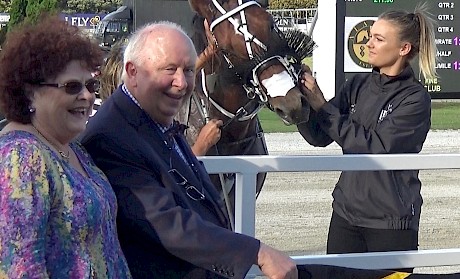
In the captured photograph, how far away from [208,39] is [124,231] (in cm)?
230

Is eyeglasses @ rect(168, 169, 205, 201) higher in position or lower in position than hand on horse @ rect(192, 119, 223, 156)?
higher

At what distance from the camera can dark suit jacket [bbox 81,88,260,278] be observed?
2.43 metres

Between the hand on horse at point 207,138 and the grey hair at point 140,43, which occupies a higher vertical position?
the grey hair at point 140,43

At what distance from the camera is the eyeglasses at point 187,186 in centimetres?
258

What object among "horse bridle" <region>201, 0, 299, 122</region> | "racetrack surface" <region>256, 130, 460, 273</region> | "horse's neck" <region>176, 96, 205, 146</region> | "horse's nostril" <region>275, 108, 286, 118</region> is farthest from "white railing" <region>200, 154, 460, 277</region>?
"racetrack surface" <region>256, 130, 460, 273</region>

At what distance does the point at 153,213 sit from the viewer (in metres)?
2.43

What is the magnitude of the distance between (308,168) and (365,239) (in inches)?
18.1

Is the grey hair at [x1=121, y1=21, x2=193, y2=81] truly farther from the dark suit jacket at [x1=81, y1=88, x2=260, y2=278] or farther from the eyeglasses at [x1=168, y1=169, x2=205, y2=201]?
the eyeglasses at [x1=168, y1=169, x2=205, y2=201]

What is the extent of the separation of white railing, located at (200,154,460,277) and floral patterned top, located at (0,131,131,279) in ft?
5.74

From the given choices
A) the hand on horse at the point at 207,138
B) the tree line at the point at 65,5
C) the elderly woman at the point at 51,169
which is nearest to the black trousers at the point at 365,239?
the hand on horse at the point at 207,138

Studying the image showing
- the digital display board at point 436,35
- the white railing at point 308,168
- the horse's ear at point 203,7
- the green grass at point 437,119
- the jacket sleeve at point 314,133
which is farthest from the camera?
the digital display board at point 436,35

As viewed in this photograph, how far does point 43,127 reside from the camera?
2268 mm

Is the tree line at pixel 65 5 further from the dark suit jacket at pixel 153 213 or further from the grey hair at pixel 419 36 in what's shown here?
the dark suit jacket at pixel 153 213

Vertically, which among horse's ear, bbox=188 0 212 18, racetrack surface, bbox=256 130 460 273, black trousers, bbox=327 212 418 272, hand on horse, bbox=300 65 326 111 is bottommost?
racetrack surface, bbox=256 130 460 273
